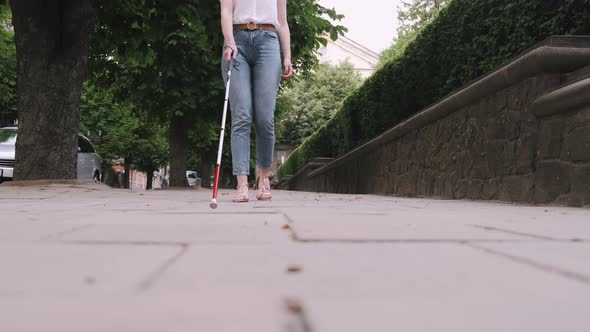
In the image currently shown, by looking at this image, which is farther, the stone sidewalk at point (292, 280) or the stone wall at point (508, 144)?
the stone wall at point (508, 144)

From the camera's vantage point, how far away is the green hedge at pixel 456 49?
472cm

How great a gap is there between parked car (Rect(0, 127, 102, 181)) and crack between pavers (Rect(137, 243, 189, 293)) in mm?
10522

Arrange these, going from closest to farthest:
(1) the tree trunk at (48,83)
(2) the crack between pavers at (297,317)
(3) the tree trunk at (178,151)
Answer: (2) the crack between pavers at (297,317), (1) the tree trunk at (48,83), (3) the tree trunk at (178,151)

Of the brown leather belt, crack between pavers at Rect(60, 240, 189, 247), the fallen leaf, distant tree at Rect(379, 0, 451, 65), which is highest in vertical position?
distant tree at Rect(379, 0, 451, 65)

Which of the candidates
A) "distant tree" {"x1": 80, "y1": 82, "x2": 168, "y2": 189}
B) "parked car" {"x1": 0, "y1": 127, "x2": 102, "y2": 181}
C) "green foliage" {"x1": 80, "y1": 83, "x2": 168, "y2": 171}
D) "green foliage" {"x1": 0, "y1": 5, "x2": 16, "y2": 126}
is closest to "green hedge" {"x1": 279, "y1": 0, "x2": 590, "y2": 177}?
"parked car" {"x1": 0, "y1": 127, "x2": 102, "y2": 181}

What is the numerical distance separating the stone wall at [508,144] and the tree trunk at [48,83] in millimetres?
5393

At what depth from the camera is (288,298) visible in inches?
38.4

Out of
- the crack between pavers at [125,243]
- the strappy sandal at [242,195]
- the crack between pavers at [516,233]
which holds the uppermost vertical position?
the strappy sandal at [242,195]

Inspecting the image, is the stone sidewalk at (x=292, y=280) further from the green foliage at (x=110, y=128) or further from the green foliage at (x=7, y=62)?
the green foliage at (x=110, y=128)

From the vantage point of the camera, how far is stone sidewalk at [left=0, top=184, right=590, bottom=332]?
85cm

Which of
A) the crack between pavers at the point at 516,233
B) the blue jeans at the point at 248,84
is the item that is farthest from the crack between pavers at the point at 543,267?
the blue jeans at the point at 248,84

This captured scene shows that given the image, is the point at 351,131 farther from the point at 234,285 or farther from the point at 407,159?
the point at 234,285

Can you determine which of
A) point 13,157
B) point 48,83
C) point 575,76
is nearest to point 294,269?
point 575,76

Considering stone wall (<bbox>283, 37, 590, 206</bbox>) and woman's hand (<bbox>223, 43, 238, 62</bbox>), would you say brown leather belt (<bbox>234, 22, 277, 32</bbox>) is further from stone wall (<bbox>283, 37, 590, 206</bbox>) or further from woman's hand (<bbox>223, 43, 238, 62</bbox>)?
stone wall (<bbox>283, 37, 590, 206</bbox>)
